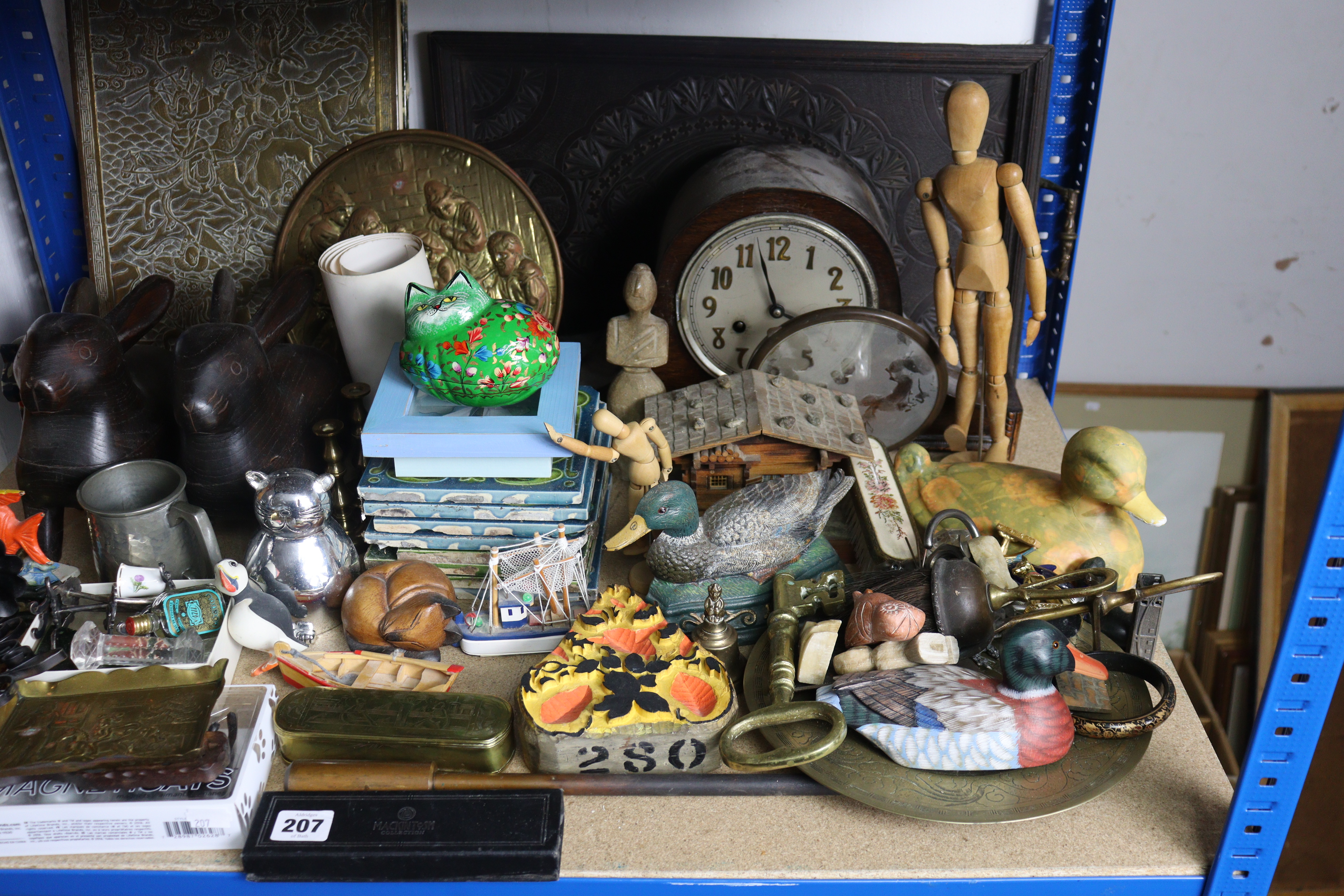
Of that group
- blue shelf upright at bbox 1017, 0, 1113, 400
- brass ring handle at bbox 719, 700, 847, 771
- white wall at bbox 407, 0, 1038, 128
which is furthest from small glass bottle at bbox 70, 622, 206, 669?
blue shelf upright at bbox 1017, 0, 1113, 400

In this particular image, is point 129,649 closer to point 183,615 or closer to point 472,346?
point 183,615

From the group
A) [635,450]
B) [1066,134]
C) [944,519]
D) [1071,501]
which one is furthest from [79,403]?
[1066,134]

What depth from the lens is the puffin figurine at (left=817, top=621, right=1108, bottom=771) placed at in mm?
853

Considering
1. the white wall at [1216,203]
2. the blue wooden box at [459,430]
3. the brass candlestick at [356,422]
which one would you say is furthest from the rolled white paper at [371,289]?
the white wall at [1216,203]

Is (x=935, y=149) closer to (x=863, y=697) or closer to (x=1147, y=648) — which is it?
(x=1147, y=648)

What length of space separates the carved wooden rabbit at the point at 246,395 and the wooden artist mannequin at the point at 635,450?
1.19ft

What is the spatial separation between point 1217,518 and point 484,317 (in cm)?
169

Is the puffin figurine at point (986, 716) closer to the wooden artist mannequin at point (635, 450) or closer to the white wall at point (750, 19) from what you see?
the wooden artist mannequin at point (635, 450)

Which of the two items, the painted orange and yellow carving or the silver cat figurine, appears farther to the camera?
the silver cat figurine

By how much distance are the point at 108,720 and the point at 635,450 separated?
561 millimetres

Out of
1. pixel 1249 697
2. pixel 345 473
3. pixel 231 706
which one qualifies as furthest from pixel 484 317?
pixel 1249 697

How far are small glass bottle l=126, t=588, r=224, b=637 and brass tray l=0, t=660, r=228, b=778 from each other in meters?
0.11

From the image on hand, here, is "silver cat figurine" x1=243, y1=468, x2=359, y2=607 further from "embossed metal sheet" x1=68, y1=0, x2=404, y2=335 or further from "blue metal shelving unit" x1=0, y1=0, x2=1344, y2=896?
"embossed metal sheet" x1=68, y1=0, x2=404, y2=335

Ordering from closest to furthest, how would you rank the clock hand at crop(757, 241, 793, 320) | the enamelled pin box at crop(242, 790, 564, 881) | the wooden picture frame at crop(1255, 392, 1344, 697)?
the enamelled pin box at crop(242, 790, 564, 881), the clock hand at crop(757, 241, 793, 320), the wooden picture frame at crop(1255, 392, 1344, 697)
